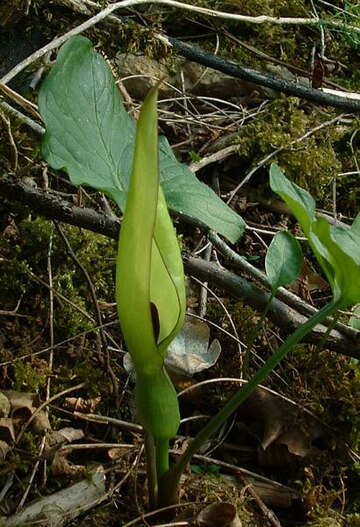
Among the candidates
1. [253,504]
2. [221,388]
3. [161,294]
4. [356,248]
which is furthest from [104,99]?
[253,504]

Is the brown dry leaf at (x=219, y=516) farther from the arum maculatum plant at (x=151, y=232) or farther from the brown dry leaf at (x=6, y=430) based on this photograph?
the brown dry leaf at (x=6, y=430)

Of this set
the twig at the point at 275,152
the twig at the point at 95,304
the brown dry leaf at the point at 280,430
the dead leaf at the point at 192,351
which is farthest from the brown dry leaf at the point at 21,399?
the twig at the point at 275,152

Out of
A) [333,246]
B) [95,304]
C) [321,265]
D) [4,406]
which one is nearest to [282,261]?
[321,265]

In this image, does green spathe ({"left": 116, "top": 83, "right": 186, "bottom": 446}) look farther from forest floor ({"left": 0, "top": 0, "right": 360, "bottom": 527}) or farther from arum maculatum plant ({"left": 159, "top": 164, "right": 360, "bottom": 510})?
forest floor ({"left": 0, "top": 0, "right": 360, "bottom": 527})

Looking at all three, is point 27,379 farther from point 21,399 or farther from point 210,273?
point 210,273

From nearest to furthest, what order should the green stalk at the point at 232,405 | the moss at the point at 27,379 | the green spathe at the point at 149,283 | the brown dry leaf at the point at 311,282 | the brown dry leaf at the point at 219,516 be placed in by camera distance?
the green spathe at the point at 149,283, the green stalk at the point at 232,405, the brown dry leaf at the point at 219,516, the moss at the point at 27,379, the brown dry leaf at the point at 311,282

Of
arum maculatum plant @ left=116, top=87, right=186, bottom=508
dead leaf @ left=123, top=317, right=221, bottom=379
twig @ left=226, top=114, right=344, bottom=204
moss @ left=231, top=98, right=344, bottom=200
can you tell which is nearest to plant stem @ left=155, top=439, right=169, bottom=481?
arum maculatum plant @ left=116, top=87, right=186, bottom=508
